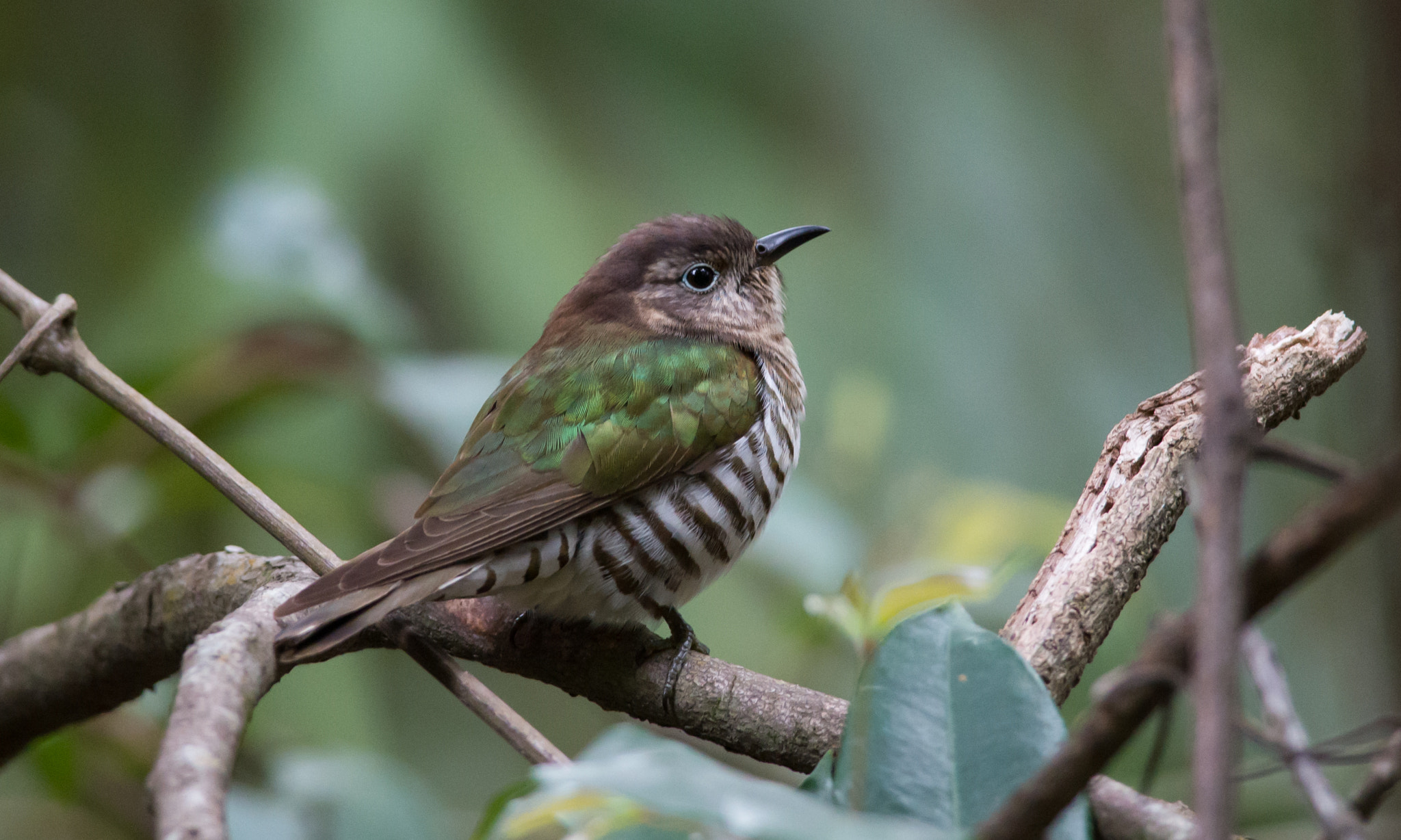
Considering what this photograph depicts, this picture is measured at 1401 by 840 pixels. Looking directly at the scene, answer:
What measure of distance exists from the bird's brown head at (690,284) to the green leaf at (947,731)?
2108 millimetres

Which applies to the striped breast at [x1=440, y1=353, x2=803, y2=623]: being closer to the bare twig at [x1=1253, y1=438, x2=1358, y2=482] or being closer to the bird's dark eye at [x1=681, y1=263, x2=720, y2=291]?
the bird's dark eye at [x1=681, y1=263, x2=720, y2=291]

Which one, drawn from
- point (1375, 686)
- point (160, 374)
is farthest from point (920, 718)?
point (1375, 686)

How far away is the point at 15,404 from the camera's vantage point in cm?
302

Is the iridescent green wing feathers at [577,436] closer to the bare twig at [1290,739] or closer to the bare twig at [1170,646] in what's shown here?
the bare twig at [1170,646]

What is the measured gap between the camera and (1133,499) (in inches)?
87.0

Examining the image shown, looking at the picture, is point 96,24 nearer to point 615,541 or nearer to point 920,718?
point 615,541

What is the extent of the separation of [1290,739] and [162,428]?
5.93 feet

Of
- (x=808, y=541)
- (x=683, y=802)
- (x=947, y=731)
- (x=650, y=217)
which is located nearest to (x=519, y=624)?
(x=808, y=541)

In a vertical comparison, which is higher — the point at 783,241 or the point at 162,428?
the point at 783,241

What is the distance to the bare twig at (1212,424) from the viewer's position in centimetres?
82

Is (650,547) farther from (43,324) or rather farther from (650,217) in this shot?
(650,217)

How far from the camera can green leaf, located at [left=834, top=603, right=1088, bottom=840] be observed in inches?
52.2

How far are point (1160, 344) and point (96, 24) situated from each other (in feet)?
15.3

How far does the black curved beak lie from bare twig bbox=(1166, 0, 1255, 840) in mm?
2909
